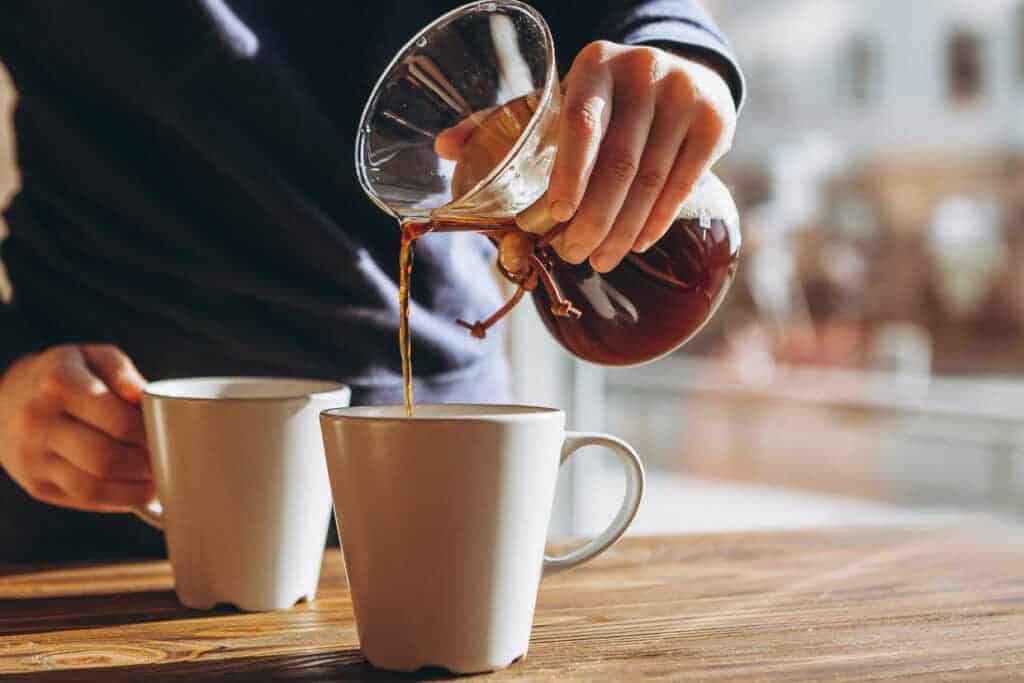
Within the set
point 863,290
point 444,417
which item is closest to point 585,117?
point 444,417

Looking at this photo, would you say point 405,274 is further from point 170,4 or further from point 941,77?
point 941,77

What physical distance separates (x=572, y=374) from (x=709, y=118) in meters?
1.16

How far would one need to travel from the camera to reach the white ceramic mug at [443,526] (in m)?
0.48

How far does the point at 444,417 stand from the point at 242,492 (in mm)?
169

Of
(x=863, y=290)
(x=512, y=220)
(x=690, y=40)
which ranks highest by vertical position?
(x=690, y=40)

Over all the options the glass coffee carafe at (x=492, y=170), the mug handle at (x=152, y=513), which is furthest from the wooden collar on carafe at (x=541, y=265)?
the mug handle at (x=152, y=513)

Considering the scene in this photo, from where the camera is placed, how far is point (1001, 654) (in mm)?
531

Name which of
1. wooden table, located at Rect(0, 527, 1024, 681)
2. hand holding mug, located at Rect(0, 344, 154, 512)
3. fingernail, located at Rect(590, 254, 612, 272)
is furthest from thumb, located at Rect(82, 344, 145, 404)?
fingernail, located at Rect(590, 254, 612, 272)

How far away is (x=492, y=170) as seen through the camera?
22.5 inches

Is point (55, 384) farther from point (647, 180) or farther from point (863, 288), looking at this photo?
point (863, 288)

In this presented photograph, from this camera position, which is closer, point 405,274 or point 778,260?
point 405,274

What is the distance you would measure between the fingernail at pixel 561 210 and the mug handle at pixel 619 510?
0.12m

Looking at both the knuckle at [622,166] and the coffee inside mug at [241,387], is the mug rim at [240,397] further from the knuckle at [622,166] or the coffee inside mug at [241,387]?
the knuckle at [622,166]

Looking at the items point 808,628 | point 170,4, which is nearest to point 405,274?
point 808,628
